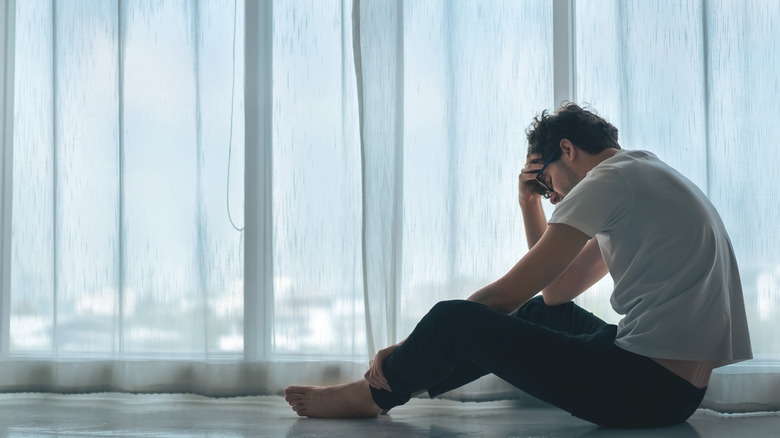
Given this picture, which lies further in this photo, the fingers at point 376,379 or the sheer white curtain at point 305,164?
the sheer white curtain at point 305,164

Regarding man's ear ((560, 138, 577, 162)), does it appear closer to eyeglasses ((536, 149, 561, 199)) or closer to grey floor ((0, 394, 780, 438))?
eyeglasses ((536, 149, 561, 199))

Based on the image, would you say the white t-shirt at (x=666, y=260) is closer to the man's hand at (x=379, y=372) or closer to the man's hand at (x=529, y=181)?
the man's hand at (x=529, y=181)

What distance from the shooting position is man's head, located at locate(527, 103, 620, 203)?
1489 mm

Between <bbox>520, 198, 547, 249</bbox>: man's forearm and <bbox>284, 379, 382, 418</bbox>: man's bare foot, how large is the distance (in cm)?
56

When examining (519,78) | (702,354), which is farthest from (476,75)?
(702,354)

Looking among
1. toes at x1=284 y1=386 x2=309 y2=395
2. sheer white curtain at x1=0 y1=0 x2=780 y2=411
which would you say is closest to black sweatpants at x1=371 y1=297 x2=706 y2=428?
toes at x1=284 y1=386 x2=309 y2=395

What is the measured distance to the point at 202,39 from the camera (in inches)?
81.7

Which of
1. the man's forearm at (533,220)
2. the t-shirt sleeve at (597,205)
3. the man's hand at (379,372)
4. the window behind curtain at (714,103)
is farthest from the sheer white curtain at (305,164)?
the t-shirt sleeve at (597,205)

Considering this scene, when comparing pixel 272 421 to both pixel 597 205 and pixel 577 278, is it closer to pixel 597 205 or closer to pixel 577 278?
pixel 577 278

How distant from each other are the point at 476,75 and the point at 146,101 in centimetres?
101

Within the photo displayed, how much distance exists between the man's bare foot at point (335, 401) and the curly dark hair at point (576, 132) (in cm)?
70

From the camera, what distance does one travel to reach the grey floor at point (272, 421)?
1.47 meters

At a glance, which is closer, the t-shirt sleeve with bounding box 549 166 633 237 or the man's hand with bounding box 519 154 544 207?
the t-shirt sleeve with bounding box 549 166 633 237

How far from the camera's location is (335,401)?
1.63 m
